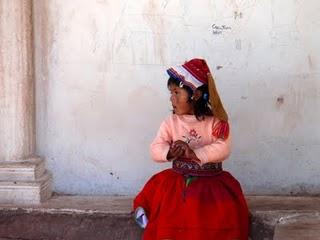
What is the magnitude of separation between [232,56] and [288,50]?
1.25 ft

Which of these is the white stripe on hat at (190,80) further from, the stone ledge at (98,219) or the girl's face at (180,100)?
the stone ledge at (98,219)

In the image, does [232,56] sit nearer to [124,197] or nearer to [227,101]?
[227,101]

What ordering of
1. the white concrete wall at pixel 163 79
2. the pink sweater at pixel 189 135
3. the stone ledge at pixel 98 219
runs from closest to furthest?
the pink sweater at pixel 189 135 → the stone ledge at pixel 98 219 → the white concrete wall at pixel 163 79

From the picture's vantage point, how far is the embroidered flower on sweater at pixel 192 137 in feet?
13.3

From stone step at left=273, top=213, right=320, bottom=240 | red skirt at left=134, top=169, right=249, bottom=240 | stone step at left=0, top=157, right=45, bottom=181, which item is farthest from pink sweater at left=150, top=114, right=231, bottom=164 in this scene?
stone step at left=0, top=157, right=45, bottom=181

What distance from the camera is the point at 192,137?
160 inches

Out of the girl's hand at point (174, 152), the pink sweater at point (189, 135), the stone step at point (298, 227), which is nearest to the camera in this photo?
the girl's hand at point (174, 152)

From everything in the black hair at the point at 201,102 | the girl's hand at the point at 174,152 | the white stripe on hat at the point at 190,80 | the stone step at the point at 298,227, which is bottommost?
the stone step at the point at 298,227

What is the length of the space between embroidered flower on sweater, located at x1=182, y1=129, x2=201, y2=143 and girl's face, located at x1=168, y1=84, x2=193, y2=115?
0.12m

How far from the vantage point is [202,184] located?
13.2 ft

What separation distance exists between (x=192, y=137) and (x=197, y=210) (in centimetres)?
42

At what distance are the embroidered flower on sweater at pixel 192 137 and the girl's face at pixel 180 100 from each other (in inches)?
4.9

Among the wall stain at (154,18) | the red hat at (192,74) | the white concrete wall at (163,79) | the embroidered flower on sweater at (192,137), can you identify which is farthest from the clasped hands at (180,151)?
the wall stain at (154,18)

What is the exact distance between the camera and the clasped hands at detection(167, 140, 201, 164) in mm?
3873
